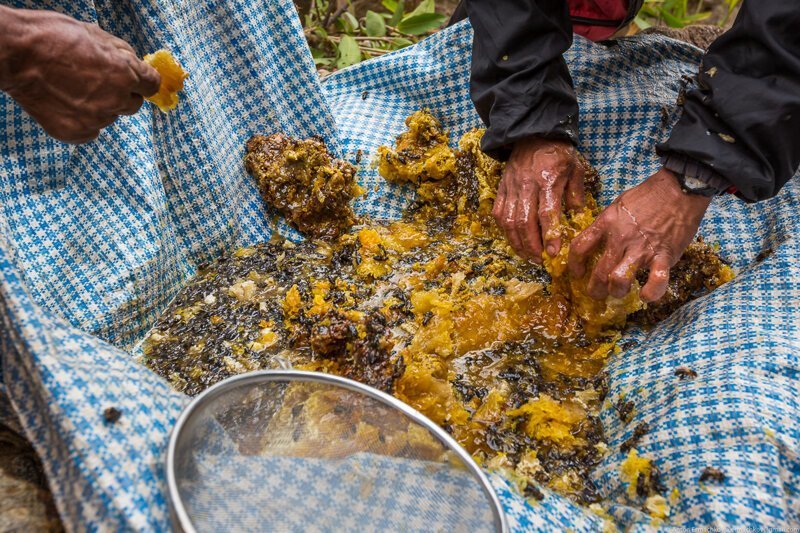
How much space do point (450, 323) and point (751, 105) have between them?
43.8 inches

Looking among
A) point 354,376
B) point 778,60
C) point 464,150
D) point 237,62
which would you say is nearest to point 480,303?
point 354,376

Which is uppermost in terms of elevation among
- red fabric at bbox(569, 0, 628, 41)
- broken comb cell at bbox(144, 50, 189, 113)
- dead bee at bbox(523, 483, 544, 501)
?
broken comb cell at bbox(144, 50, 189, 113)

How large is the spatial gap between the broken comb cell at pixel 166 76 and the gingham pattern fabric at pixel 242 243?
0.22m

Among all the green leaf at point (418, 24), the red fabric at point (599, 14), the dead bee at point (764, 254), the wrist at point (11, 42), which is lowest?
the dead bee at point (764, 254)

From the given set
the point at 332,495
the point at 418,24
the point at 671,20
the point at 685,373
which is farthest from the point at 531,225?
the point at 671,20

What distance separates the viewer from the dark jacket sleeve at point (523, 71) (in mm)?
2135

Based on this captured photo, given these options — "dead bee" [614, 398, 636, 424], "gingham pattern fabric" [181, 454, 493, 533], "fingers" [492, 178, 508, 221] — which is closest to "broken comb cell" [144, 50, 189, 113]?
"fingers" [492, 178, 508, 221]

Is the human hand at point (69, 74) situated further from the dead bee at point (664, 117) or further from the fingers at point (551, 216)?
the dead bee at point (664, 117)

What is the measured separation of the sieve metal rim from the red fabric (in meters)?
2.35

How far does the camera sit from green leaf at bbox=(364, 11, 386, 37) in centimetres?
430

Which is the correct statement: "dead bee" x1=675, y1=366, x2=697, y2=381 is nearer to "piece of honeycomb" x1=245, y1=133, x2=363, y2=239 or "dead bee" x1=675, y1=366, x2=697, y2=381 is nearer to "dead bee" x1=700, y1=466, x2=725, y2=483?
"dead bee" x1=700, y1=466, x2=725, y2=483

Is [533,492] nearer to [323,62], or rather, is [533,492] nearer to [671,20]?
[323,62]

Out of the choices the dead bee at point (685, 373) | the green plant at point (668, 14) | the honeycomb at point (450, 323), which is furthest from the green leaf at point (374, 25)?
the dead bee at point (685, 373)

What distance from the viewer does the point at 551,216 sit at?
210cm
